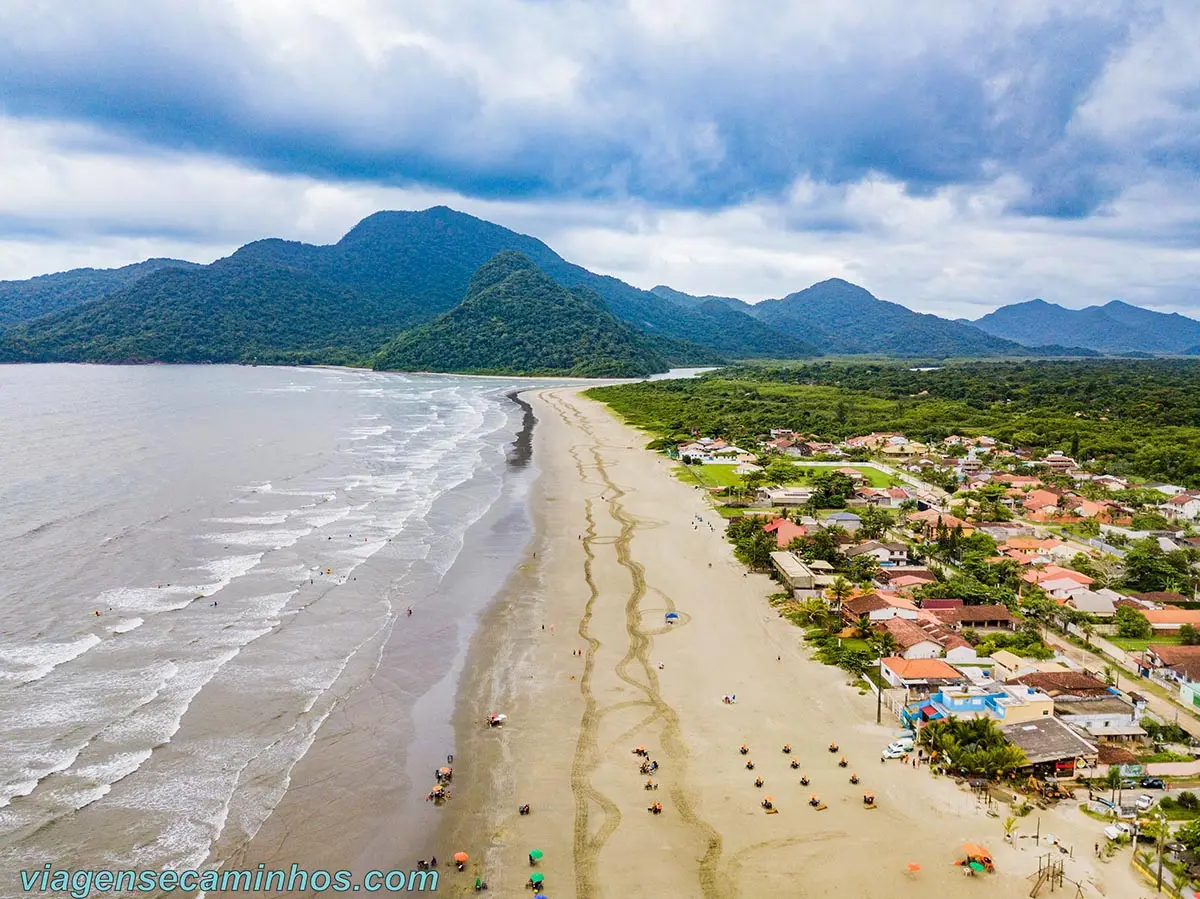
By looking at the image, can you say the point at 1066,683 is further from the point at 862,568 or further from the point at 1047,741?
the point at 862,568

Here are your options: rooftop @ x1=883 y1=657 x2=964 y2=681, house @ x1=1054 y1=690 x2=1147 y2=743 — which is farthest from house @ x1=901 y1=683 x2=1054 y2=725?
rooftop @ x1=883 y1=657 x2=964 y2=681

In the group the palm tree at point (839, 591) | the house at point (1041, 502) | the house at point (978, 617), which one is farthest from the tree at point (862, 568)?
the house at point (1041, 502)

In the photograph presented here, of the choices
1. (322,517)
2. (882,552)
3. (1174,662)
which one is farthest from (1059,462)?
(322,517)

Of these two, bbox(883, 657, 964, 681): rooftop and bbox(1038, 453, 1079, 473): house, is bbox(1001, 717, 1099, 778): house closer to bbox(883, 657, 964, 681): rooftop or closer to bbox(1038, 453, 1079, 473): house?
bbox(883, 657, 964, 681): rooftop

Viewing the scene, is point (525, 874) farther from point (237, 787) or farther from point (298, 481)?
point (298, 481)

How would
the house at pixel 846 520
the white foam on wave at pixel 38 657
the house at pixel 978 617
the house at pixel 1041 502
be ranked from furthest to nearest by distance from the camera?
the house at pixel 1041 502
the house at pixel 846 520
the house at pixel 978 617
the white foam on wave at pixel 38 657

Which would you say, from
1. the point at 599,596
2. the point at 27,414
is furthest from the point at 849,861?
the point at 27,414

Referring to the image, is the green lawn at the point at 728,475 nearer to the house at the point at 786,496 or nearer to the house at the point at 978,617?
the house at the point at 786,496
